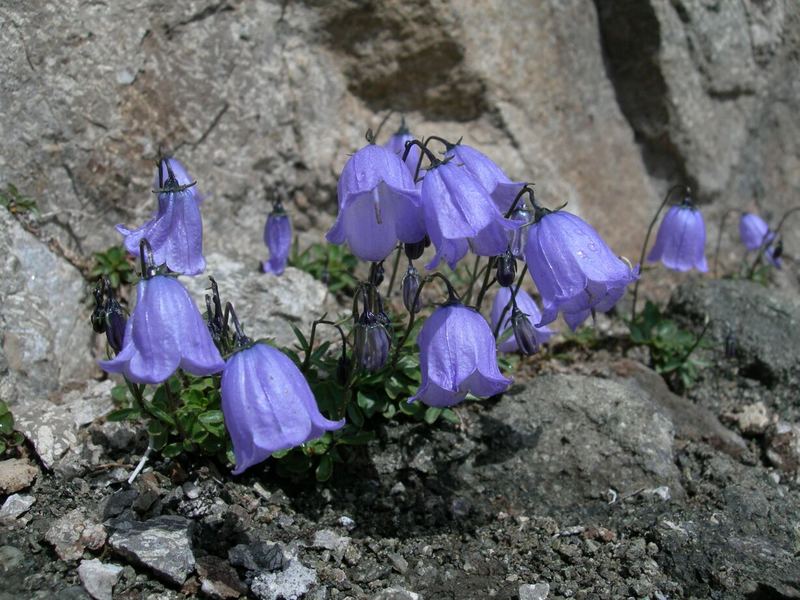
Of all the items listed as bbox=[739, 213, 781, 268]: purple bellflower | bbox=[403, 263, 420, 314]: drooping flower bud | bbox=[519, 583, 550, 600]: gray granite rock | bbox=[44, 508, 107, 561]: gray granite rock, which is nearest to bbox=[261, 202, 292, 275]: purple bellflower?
bbox=[403, 263, 420, 314]: drooping flower bud

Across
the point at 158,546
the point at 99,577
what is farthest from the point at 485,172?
the point at 99,577

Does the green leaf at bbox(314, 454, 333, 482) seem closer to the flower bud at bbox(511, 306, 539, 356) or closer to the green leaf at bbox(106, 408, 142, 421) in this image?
the green leaf at bbox(106, 408, 142, 421)

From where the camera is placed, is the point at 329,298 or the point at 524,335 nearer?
the point at 524,335

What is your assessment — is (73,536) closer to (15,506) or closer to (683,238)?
(15,506)

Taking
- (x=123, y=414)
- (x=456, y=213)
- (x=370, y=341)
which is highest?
(x=456, y=213)

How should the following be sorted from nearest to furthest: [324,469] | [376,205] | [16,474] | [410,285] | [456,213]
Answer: [456,213] < [376,205] < [16,474] < [324,469] < [410,285]

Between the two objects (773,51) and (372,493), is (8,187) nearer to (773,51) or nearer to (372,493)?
(372,493)
